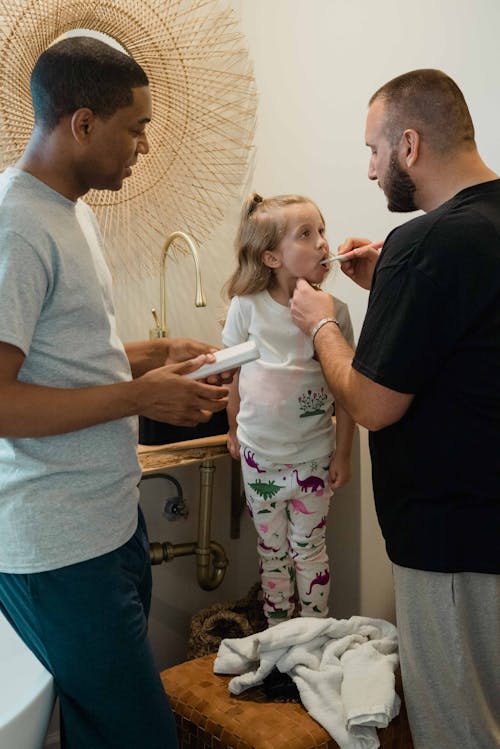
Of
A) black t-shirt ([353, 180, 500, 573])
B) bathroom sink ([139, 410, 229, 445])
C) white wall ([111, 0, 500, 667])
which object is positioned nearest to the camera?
black t-shirt ([353, 180, 500, 573])

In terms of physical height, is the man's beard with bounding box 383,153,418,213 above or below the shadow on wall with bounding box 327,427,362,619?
above

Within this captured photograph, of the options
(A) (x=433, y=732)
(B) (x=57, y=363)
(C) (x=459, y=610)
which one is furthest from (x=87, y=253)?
(A) (x=433, y=732)

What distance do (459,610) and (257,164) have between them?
56.4 inches

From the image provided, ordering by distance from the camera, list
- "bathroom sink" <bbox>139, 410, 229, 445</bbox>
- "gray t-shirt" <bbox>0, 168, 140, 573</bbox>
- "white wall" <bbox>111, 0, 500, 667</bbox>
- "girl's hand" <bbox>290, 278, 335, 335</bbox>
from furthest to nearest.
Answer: "bathroom sink" <bbox>139, 410, 229, 445</bbox>
"white wall" <bbox>111, 0, 500, 667</bbox>
"girl's hand" <bbox>290, 278, 335, 335</bbox>
"gray t-shirt" <bbox>0, 168, 140, 573</bbox>

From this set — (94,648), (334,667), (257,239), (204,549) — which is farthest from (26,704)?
(257,239)

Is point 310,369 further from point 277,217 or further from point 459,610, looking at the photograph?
point 459,610

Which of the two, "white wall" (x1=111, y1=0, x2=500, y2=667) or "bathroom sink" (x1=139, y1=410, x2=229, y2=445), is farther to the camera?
"bathroom sink" (x1=139, y1=410, x2=229, y2=445)

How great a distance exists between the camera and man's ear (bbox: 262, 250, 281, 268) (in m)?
1.84

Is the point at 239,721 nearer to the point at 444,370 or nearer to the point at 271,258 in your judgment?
the point at 444,370

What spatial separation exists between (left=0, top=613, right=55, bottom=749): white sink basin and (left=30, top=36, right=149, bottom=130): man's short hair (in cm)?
74

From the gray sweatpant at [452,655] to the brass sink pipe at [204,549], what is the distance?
780 millimetres

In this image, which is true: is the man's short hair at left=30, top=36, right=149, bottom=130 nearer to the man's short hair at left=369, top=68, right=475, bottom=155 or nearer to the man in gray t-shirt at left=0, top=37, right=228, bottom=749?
the man in gray t-shirt at left=0, top=37, right=228, bottom=749

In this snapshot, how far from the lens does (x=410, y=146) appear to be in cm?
132

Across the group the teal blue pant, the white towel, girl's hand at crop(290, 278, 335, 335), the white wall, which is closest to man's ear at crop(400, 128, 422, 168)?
girl's hand at crop(290, 278, 335, 335)
